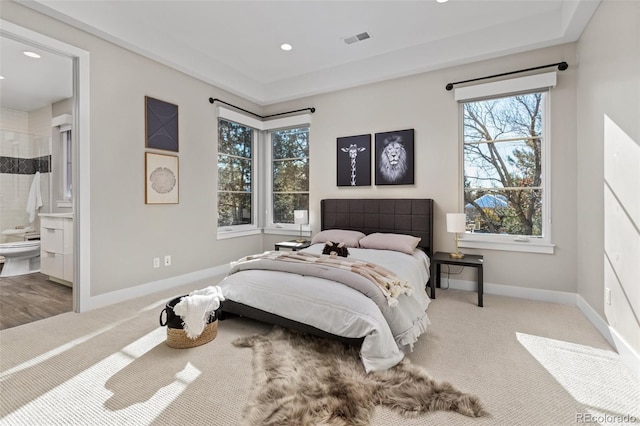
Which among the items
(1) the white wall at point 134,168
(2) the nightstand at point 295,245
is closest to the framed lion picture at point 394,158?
(2) the nightstand at point 295,245

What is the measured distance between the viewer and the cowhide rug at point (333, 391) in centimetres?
150

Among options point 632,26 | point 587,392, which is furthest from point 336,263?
point 632,26

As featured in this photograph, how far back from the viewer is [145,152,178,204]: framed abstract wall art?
3.53 m

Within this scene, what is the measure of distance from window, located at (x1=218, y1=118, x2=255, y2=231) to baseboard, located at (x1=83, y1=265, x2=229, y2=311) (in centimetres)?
74

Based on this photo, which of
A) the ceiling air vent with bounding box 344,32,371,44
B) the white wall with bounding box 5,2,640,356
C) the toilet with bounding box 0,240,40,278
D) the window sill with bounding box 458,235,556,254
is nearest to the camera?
the white wall with bounding box 5,2,640,356

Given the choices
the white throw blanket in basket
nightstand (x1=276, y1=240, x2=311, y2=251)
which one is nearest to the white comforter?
the white throw blanket in basket

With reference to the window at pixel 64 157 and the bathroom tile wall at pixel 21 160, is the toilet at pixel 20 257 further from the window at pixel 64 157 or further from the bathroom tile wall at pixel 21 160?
the window at pixel 64 157

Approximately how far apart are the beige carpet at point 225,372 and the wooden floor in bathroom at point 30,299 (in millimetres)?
179

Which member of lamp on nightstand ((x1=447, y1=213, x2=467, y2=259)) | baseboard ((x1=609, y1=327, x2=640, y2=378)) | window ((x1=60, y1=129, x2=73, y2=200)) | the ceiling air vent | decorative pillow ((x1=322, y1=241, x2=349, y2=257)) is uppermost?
the ceiling air vent

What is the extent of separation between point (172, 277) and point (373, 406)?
3.13 metres

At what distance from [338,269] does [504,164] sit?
254 centimetres

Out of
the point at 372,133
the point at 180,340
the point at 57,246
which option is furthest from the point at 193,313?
the point at 372,133

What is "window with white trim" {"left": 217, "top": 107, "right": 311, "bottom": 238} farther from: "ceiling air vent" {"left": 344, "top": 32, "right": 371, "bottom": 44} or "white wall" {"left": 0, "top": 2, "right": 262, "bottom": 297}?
"ceiling air vent" {"left": 344, "top": 32, "right": 371, "bottom": 44}

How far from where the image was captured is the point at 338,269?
8.20 feet
